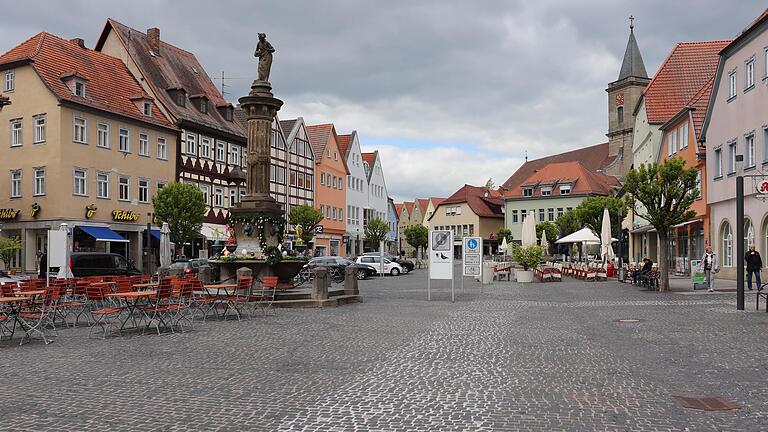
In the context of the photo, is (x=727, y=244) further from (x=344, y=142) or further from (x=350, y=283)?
(x=344, y=142)

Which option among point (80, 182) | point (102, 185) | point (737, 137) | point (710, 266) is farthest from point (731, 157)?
point (80, 182)

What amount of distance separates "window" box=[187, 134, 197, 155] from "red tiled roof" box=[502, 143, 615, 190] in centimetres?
6476

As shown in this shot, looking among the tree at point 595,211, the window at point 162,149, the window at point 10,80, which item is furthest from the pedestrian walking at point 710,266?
the window at point 10,80

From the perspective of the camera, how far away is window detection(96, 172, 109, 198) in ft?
130

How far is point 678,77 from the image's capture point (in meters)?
47.8

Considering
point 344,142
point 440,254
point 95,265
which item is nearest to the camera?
point 440,254

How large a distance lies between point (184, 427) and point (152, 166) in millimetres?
38931

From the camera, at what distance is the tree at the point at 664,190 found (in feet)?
82.5

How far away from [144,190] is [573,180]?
5953 centimetres

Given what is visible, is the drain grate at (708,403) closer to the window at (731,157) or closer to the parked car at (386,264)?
the window at (731,157)

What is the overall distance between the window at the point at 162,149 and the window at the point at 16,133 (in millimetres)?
7612

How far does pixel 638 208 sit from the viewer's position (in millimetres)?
51750

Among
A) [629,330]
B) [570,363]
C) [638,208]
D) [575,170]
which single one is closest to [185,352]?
[570,363]

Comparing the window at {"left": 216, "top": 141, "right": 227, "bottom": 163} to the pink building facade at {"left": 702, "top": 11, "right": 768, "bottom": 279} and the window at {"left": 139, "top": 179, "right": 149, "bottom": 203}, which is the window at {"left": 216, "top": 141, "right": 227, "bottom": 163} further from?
the pink building facade at {"left": 702, "top": 11, "right": 768, "bottom": 279}
